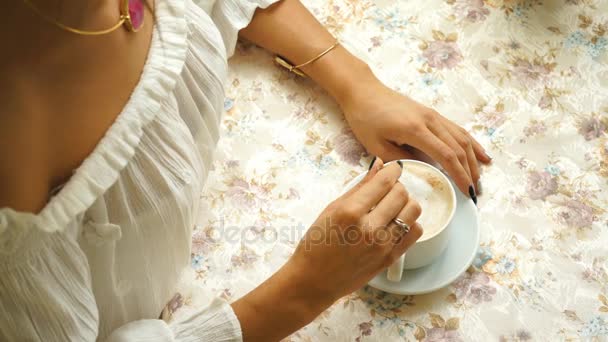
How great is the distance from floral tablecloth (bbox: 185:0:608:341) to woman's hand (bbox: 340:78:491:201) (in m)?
0.02

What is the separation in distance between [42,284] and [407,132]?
0.44 metres

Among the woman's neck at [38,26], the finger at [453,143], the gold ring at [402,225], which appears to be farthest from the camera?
the finger at [453,143]

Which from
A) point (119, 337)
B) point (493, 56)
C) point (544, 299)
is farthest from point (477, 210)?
point (119, 337)

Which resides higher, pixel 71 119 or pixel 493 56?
pixel 71 119

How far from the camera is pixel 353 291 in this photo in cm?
66

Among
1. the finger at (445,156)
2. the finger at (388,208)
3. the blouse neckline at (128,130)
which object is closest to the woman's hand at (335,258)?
the finger at (388,208)

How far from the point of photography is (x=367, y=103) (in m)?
0.78

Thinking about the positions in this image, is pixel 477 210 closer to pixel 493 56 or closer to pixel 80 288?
pixel 493 56

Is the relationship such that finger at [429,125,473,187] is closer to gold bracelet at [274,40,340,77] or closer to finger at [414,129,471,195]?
finger at [414,129,471,195]

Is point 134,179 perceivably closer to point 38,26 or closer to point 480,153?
point 38,26

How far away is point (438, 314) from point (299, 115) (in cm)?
31

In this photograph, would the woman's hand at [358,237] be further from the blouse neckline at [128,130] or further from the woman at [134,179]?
the blouse neckline at [128,130]

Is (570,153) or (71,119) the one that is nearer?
(71,119)

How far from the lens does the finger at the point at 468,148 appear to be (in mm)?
733
